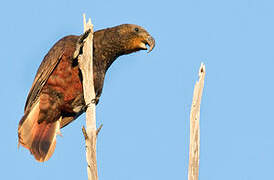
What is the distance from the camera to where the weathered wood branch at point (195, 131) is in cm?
458

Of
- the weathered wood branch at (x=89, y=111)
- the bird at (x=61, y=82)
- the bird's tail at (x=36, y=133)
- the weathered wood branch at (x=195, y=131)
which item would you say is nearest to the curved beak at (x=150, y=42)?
the bird at (x=61, y=82)

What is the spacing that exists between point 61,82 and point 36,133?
2.68 ft

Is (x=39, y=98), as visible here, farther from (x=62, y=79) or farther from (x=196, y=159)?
(x=196, y=159)

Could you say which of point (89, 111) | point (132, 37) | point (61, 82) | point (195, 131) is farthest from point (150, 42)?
point (195, 131)

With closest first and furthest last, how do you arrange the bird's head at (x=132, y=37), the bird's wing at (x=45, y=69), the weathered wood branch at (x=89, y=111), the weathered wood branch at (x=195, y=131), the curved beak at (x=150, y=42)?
the weathered wood branch at (x=195, y=131)
the weathered wood branch at (x=89, y=111)
the bird's wing at (x=45, y=69)
the curved beak at (x=150, y=42)
the bird's head at (x=132, y=37)

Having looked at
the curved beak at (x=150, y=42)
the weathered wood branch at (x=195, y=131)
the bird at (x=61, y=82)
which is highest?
the curved beak at (x=150, y=42)

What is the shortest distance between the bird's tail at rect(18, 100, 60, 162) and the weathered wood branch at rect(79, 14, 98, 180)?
1324mm

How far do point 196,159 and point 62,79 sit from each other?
2.58 meters

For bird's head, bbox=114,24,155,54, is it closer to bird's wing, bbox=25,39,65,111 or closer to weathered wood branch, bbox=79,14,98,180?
bird's wing, bbox=25,39,65,111

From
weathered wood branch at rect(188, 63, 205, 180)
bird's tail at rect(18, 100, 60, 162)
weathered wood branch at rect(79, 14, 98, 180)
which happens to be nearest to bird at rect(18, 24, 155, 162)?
bird's tail at rect(18, 100, 60, 162)

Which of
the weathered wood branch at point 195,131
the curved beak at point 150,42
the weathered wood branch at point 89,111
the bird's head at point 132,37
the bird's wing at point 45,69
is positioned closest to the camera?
the weathered wood branch at point 195,131

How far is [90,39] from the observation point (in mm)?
5766

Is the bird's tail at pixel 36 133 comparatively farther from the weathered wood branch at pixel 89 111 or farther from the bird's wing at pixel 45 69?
the weathered wood branch at pixel 89 111

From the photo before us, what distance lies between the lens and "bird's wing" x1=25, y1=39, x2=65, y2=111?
6.45 meters
